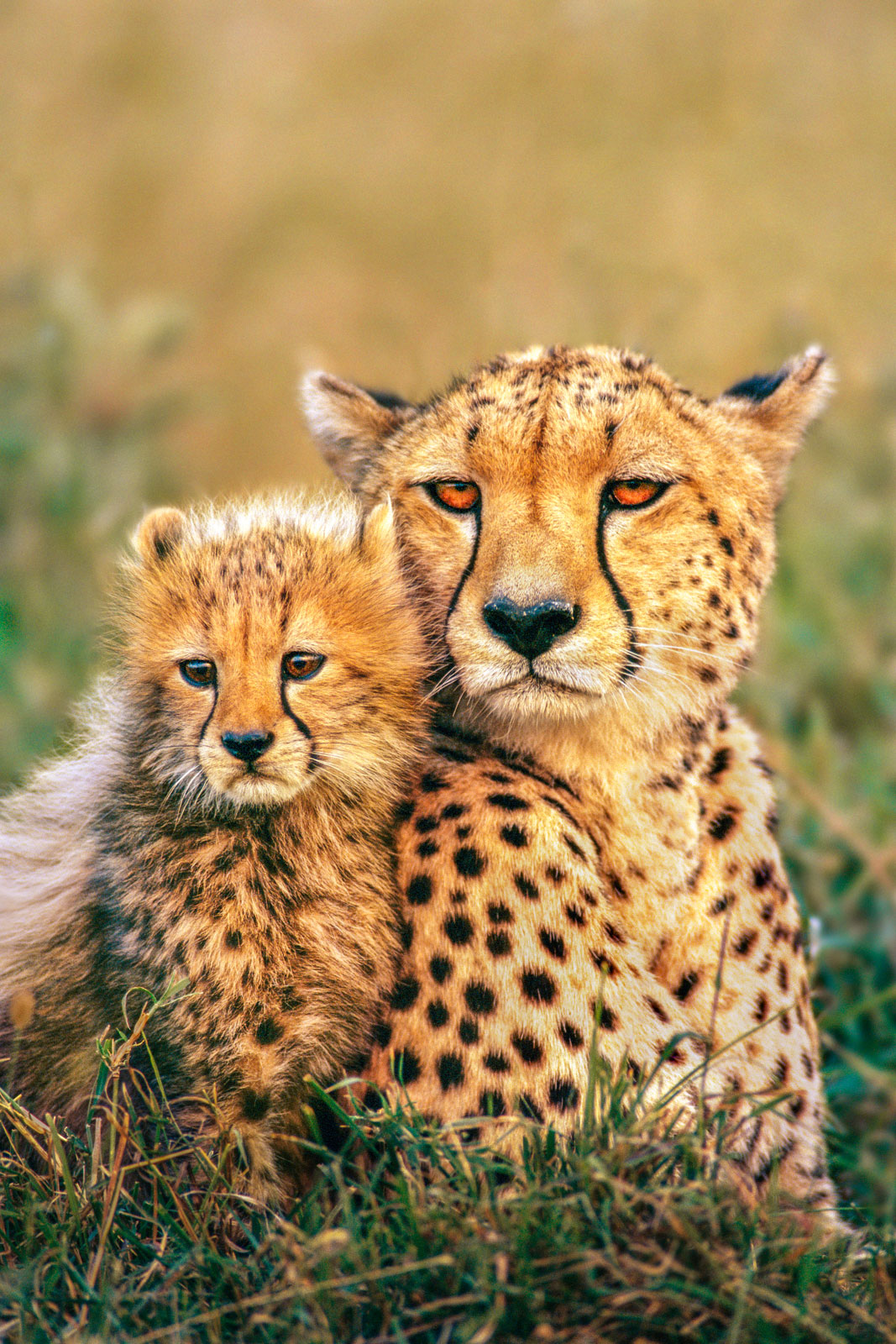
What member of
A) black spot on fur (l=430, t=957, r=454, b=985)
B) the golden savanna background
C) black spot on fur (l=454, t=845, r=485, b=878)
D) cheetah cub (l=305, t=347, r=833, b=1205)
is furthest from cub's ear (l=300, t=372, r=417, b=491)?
the golden savanna background

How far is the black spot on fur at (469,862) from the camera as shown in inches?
70.4

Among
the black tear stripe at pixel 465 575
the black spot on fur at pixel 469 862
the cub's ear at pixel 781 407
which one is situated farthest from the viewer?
the cub's ear at pixel 781 407

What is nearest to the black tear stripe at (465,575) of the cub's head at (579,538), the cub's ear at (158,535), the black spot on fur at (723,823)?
the cub's head at (579,538)

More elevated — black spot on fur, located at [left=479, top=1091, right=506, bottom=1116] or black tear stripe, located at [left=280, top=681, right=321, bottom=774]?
black tear stripe, located at [left=280, top=681, right=321, bottom=774]

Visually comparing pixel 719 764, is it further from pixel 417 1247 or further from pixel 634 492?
pixel 417 1247

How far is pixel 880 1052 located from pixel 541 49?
6740 mm

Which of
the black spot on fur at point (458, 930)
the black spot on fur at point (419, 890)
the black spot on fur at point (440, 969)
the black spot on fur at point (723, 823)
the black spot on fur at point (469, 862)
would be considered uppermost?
the black spot on fur at point (723, 823)

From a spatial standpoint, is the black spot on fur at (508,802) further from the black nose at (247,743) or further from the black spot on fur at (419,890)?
the black nose at (247,743)

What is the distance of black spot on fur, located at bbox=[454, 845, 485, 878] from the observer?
5.87 feet

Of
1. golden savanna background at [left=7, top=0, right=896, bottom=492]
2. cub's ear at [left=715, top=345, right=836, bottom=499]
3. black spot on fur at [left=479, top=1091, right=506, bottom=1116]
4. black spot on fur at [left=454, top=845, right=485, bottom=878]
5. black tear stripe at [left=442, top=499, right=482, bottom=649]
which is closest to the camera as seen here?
black spot on fur at [left=479, top=1091, right=506, bottom=1116]

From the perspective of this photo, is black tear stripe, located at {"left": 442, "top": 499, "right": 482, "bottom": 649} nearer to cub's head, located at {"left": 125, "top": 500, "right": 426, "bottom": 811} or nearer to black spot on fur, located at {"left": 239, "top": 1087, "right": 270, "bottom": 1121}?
cub's head, located at {"left": 125, "top": 500, "right": 426, "bottom": 811}

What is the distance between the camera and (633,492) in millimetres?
1938

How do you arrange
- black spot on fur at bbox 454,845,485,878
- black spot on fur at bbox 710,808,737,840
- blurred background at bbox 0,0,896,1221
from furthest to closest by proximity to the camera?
1. blurred background at bbox 0,0,896,1221
2. black spot on fur at bbox 710,808,737,840
3. black spot on fur at bbox 454,845,485,878

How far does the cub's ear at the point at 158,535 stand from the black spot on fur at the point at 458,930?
2.16ft
